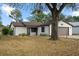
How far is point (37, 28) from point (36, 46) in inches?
7.3

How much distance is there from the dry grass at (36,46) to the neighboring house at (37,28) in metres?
0.06

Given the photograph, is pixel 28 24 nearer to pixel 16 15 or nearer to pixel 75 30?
pixel 16 15

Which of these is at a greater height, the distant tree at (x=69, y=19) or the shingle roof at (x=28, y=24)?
the distant tree at (x=69, y=19)

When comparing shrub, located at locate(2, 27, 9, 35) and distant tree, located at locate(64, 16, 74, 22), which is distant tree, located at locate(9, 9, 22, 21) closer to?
shrub, located at locate(2, 27, 9, 35)

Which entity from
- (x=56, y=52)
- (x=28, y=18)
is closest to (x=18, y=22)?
(x=28, y=18)

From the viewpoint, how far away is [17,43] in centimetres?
577

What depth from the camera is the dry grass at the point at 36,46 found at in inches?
226

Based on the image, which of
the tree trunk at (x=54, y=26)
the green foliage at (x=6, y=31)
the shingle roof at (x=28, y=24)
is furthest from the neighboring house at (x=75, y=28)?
the green foliage at (x=6, y=31)

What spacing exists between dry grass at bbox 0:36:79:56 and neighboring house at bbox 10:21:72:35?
0.21ft

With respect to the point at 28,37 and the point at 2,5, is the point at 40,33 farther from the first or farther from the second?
the point at 2,5

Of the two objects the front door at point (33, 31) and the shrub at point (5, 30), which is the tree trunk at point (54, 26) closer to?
the front door at point (33, 31)

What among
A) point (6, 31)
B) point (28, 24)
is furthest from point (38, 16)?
point (6, 31)

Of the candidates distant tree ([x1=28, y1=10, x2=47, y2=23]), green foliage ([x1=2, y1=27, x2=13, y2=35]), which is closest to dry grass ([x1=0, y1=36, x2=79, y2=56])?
green foliage ([x1=2, y1=27, x2=13, y2=35])

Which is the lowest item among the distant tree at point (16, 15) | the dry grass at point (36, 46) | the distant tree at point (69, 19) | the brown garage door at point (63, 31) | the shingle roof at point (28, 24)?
the dry grass at point (36, 46)
